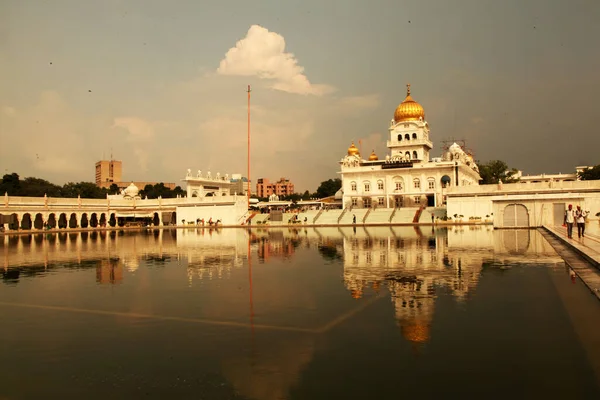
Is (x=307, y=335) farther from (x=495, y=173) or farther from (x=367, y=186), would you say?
(x=495, y=173)

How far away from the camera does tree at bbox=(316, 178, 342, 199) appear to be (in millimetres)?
118369

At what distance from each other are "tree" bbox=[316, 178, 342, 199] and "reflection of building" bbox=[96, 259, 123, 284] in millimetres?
97238

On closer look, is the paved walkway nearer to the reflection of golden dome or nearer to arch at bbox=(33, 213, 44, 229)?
the reflection of golden dome

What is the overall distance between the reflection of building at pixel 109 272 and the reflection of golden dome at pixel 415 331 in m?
10.3

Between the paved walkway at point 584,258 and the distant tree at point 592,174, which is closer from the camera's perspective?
the paved walkway at point 584,258

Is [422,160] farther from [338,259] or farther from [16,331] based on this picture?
[16,331]

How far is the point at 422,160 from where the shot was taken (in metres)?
75.4

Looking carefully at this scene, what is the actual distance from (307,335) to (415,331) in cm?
187

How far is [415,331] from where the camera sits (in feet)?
28.9

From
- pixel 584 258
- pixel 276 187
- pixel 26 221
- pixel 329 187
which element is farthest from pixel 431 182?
pixel 276 187

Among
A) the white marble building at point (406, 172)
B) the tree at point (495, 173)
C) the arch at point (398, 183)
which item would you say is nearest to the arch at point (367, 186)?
the white marble building at point (406, 172)

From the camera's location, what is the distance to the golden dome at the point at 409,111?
79.1 metres

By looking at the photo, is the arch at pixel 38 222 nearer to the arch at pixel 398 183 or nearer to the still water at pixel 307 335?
the arch at pixel 398 183

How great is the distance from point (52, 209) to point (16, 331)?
6265cm
